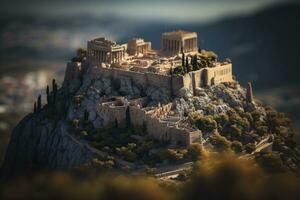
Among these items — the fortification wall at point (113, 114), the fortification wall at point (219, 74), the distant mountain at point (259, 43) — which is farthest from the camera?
→ the distant mountain at point (259, 43)

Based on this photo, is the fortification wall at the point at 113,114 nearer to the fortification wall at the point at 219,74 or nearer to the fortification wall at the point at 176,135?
the fortification wall at the point at 176,135

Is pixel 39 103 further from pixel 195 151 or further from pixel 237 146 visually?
pixel 237 146

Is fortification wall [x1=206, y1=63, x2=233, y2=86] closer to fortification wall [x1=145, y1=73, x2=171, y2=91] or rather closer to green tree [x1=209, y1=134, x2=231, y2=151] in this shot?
fortification wall [x1=145, y1=73, x2=171, y2=91]

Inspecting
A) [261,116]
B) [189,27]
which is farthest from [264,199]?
[189,27]

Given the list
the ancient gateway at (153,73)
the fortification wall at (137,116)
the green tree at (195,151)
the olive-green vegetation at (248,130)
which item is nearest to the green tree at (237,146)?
the olive-green vegetation at (248,130)

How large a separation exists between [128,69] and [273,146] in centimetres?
1284

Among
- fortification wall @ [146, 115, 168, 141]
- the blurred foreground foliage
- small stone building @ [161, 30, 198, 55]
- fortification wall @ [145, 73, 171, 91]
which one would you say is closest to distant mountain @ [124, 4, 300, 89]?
small stone building @ [161, 30, 198, 55]

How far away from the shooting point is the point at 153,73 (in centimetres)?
4947

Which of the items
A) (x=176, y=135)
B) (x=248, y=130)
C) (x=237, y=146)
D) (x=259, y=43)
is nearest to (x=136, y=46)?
(x=248, y=130)

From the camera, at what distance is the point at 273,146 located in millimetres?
48938

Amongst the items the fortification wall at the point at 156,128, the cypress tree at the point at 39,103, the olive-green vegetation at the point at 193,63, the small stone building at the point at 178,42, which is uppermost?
the small stone building at the point at 178,42

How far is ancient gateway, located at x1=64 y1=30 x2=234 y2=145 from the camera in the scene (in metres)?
44.9

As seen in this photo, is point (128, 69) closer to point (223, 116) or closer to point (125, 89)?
point (125, 89)

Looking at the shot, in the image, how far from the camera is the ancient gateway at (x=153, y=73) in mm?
44906
